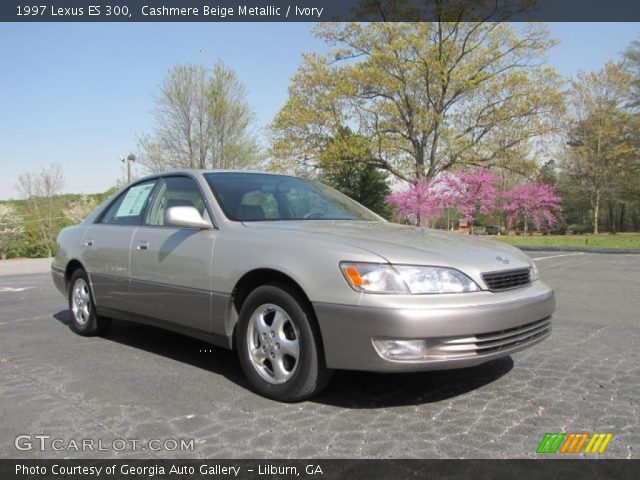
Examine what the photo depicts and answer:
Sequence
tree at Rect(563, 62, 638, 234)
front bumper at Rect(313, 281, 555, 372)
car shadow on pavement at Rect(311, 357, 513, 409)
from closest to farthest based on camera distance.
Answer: front bumper at Rect(313, 281, 555, 372) → car shadow on pavement at Rect(311, 357, 513, 409) → tree at Rect(563, 62, 638, 234)

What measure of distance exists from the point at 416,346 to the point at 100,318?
135 inches

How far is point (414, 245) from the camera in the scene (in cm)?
326

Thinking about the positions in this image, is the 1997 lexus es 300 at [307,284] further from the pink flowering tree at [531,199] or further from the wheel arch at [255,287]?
the pink flowering tree at [531,199]

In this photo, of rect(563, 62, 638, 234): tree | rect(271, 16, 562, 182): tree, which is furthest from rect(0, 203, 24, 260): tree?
rect(563, 62, 638, 234): tree

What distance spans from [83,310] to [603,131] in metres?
39.6

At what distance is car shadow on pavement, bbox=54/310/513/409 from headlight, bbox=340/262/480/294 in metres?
0.77

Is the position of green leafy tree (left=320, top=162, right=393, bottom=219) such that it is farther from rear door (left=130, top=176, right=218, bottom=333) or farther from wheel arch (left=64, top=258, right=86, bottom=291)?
rear door (left=130, top=176, right=218, bottom=333)

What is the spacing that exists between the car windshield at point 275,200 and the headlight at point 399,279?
1.14 metres

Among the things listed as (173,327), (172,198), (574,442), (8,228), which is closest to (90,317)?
(173,327)

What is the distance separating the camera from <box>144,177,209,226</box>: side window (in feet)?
13.6
